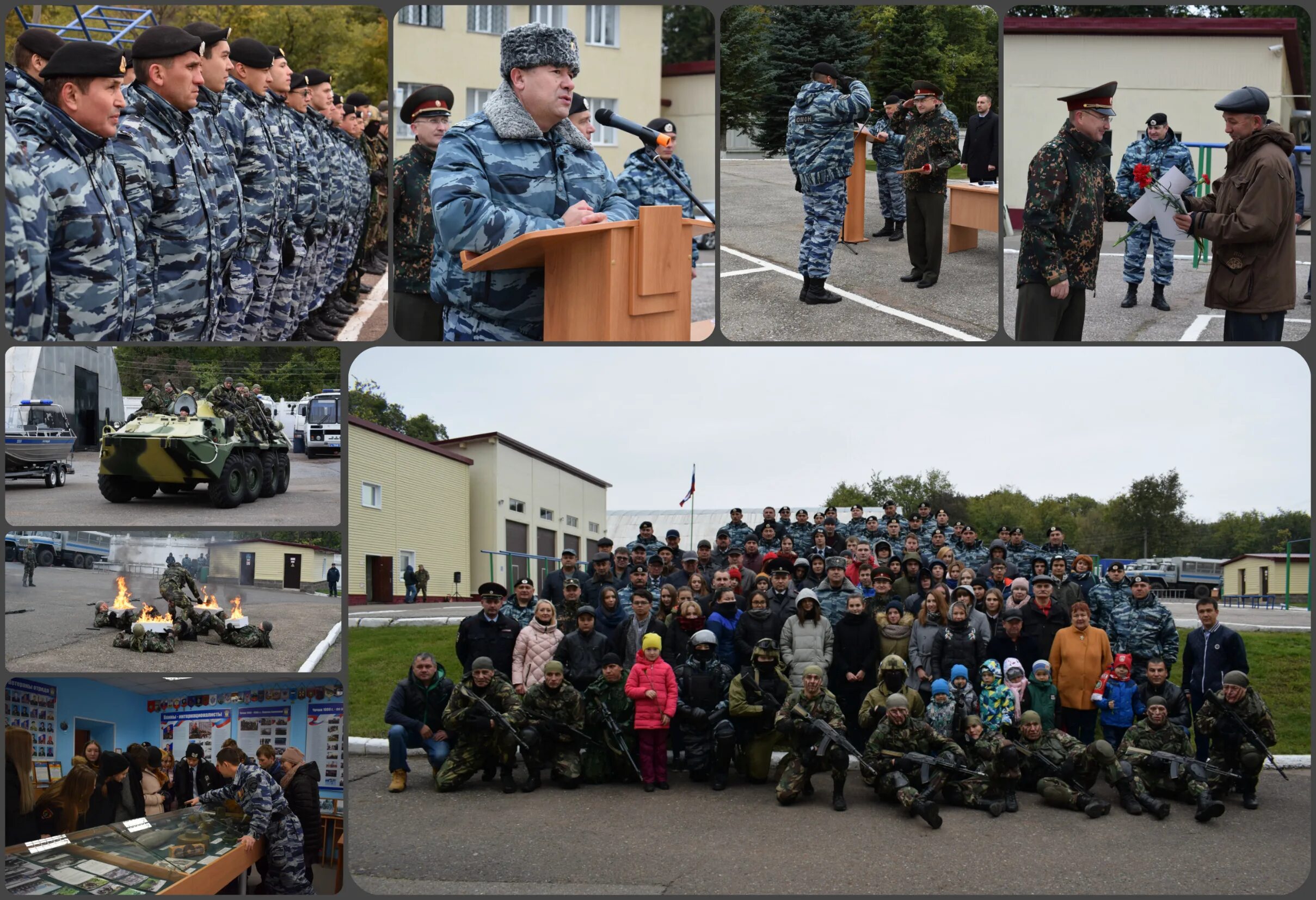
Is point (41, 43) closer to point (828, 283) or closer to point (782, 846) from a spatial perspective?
point (828, 283)

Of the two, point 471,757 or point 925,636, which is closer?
point 471,757

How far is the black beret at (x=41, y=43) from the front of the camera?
445 centimetres

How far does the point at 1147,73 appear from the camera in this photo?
8555 millimetres

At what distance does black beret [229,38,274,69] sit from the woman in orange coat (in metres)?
5.70

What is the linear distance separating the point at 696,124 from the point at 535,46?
2.18 meters

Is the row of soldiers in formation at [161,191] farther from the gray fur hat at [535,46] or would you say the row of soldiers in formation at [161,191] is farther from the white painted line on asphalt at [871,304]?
the white painted line on asphalt at [871,304]

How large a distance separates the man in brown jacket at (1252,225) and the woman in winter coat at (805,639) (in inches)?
107

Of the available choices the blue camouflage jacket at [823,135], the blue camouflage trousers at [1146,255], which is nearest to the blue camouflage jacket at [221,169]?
the blue camouflage jacket at [823,135]

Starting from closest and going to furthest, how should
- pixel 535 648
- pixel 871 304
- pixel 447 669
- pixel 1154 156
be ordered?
pixel 871 304
pixel 535 648
pixel 1154 156
pixel 447 669

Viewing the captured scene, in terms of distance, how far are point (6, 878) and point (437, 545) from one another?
485 centimetres

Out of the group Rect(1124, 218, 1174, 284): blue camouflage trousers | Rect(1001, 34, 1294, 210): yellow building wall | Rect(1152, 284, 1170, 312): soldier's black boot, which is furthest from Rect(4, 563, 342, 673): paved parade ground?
Rect(1124, 218, 1174, 284): blue camouflage trousers

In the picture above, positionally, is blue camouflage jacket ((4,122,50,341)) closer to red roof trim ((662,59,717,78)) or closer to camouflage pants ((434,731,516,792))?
camouflage pants ((434,731,516,792))

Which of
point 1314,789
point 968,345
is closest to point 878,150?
point 968,345

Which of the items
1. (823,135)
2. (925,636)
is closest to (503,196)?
(823,135)
